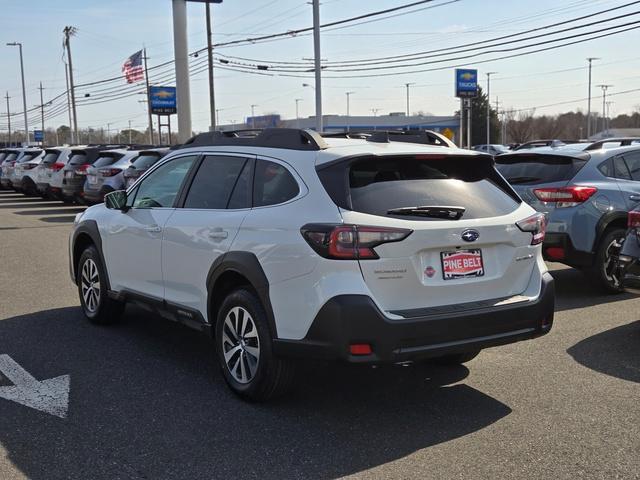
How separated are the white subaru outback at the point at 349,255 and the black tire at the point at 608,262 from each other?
3304 millimetres

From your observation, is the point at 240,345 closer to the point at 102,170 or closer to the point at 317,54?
the point at 102,170

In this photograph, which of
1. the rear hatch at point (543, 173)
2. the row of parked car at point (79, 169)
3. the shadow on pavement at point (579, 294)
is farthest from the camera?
the row of parked car at point (79, 169)

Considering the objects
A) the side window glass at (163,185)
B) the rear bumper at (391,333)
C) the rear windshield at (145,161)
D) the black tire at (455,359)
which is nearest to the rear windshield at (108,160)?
the rear windshield at (145,161)

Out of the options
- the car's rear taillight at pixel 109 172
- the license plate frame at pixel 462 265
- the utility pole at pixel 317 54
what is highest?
the utility pole at pixel 317 54

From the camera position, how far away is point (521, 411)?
4.48 m

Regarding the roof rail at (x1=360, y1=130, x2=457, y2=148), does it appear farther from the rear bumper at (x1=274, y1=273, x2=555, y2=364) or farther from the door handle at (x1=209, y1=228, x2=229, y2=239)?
the rear bumper at (x1=274, y1=273, x2=555, y2=364)

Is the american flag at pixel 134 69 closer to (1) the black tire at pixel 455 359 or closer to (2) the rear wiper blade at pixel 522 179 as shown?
(2) the rear wiper blade at pixel 522 179

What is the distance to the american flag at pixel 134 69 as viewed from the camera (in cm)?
5550

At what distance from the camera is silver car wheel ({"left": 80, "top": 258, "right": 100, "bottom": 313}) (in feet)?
22.1

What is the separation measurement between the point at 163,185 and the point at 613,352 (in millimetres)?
3908

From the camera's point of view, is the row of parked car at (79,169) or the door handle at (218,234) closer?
the door handle at (218,234)

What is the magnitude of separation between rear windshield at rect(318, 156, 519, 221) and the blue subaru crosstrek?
3.14 m

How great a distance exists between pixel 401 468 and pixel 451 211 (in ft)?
5.07

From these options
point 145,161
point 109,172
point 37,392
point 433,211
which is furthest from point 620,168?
point 109,172
